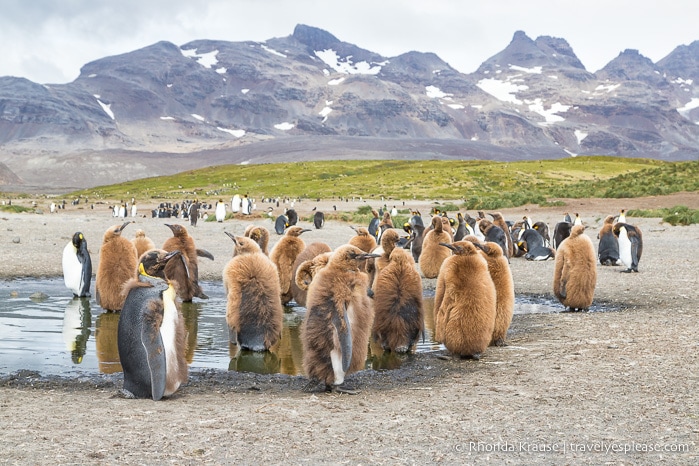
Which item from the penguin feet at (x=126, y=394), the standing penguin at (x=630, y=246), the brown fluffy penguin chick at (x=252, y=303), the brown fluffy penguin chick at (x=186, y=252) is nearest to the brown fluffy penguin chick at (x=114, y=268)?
the brown fluffy penguin chick at (x=186, y=252)

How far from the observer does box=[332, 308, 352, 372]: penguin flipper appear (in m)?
5.37

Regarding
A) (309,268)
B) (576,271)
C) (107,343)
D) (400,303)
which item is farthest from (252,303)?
(576,271)

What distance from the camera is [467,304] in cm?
643

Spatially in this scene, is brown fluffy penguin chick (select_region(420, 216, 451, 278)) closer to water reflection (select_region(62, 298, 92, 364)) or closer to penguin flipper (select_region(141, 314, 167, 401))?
water reflection (select_region(62, 298, 92, 364))

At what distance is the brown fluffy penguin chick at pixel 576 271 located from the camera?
880 centimetres

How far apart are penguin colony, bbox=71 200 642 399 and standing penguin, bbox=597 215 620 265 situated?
16.5ft

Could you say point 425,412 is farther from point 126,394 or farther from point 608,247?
point 608,247

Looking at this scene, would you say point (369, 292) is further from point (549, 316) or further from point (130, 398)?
point (549, 316)

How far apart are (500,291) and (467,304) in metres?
0.72

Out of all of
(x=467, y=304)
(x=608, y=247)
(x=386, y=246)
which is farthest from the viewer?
(x=608, y=247)

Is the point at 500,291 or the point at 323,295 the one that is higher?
the point at 323,295

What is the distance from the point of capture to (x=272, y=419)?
4.50 meters

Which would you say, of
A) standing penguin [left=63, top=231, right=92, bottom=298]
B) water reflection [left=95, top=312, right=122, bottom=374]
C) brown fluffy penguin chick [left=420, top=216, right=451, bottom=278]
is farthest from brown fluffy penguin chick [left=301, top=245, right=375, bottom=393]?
brown fluffy penguin chick [left=420, top=216, right=451, bottom=278]

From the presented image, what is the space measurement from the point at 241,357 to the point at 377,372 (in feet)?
4.81
